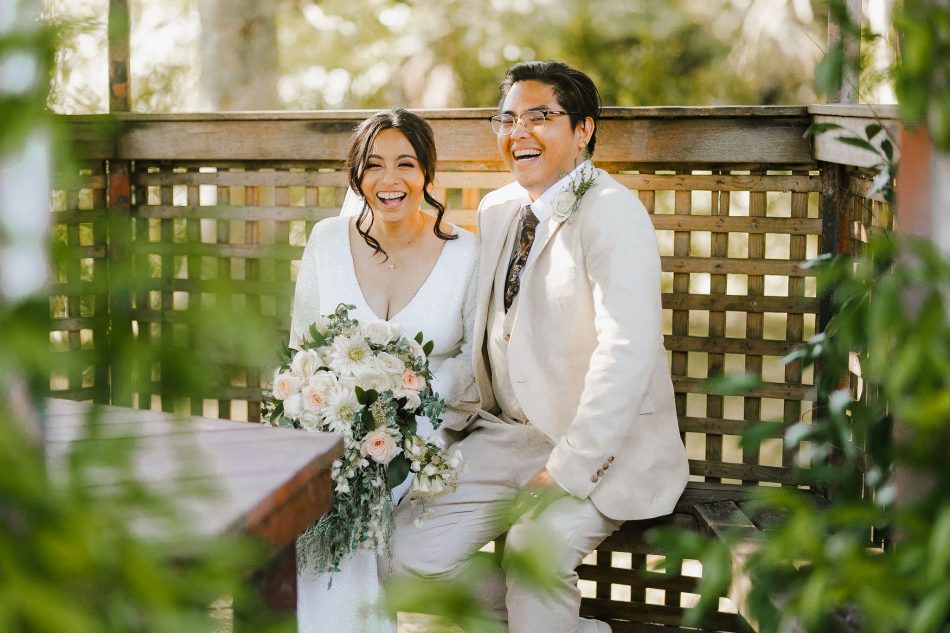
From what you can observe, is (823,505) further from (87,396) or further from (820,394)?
(87,396)

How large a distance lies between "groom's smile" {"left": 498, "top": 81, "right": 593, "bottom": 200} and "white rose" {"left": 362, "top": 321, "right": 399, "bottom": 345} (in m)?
0.63

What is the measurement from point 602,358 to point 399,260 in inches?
37.6

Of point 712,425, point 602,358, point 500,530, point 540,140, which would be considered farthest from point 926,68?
point 712,425

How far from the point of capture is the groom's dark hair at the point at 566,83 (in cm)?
316

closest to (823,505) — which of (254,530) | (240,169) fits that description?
(254,530)

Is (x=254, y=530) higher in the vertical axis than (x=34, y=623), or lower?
lower

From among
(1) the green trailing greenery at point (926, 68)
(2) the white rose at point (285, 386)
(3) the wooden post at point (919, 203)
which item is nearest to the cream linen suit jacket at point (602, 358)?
(2) the white rose at point (285, 386)

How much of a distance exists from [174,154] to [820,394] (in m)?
2.95

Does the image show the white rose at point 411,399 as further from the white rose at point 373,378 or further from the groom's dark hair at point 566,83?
the groom's dark hair at point 566,83

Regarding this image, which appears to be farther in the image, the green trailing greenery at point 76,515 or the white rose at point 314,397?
the white rose at point 314,397

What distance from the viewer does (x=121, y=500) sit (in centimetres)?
77

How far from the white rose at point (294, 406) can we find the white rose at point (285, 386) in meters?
0.02

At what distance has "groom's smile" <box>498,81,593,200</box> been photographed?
3.13 meters

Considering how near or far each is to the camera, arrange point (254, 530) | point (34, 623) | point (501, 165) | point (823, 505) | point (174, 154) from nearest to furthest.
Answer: point (34, 623) → point (254, 530) → point (823, 505) → point (501, 165) → point (174, 154)
